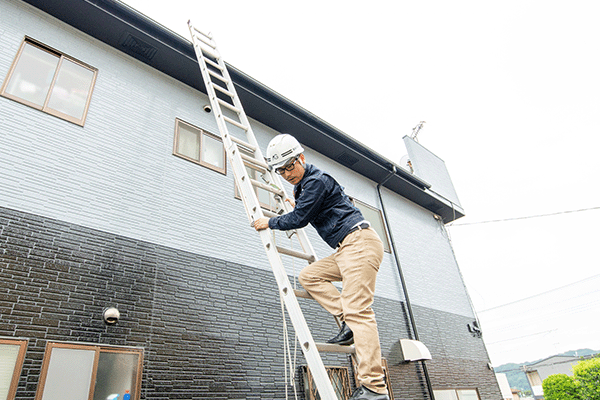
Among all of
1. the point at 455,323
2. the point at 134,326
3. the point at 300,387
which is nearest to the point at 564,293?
the point at 455,323

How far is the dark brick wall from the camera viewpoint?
3.66 m

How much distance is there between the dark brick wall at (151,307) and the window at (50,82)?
167cm

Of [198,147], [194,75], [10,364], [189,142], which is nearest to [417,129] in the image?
[194,75]

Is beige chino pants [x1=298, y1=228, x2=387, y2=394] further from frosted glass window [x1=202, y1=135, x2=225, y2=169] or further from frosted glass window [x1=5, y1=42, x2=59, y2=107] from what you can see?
frosted glass window [x1=5, y1=42, x2=59, y2=107]

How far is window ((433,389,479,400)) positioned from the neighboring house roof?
17.3 feet

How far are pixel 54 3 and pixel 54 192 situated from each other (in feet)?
10.2

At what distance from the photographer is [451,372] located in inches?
331

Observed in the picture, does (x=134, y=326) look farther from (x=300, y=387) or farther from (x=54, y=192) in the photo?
(x=300, y=387)

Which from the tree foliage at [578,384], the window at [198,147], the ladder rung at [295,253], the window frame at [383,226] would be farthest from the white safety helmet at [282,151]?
the tree foliage at [578,384]

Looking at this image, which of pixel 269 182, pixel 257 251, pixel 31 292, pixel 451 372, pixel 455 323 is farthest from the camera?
pixel 455 323

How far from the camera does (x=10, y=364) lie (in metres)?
3.30

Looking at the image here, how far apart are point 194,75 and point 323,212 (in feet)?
16.1

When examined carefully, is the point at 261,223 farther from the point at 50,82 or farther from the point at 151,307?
the point at 50,82

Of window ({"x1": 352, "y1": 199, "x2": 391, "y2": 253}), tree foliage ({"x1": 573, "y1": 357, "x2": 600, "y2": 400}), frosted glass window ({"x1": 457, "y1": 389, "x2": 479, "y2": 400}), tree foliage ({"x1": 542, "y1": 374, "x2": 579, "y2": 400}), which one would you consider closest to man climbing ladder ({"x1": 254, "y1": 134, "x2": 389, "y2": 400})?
window ({"x1": 352, "y1": 199, "x2": 391, "y2": 253})
